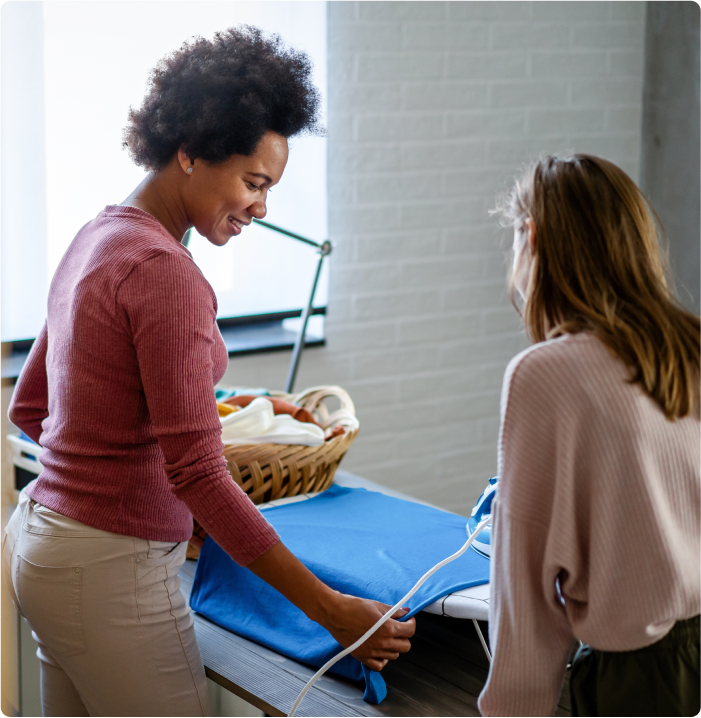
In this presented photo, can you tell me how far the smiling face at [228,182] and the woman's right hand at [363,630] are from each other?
50 cm

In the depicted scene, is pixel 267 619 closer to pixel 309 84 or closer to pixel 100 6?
pixel 309 84

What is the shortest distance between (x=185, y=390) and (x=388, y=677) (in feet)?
1.51

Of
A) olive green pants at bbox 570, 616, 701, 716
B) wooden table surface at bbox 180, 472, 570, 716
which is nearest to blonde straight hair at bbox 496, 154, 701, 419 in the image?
olive green pants at bbox 570, 616, 701, 716

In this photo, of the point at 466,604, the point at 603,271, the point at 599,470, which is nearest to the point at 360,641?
the point at 466,604

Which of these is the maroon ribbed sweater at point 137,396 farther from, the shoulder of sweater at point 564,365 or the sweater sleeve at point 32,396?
the shoulder of sweater at point 564,365

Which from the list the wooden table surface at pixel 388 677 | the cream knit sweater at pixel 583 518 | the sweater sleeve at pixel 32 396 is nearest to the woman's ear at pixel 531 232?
the cream knit sweater at pixel 583 518

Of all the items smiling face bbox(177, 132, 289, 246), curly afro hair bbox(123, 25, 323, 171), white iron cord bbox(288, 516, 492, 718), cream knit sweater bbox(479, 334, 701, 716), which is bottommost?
white iron cord bbox(288, 516, 492, 718)

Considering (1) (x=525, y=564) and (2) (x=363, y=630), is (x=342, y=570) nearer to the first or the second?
(2) (x=363, y=630)

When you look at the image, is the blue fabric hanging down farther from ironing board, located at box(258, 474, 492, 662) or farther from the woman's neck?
the woman's neck

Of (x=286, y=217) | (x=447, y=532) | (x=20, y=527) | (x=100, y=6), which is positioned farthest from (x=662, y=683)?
(x=100, y=6)

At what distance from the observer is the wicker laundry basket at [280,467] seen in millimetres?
1435

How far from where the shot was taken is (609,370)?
792 millimetres

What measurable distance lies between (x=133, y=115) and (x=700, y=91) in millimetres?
1984

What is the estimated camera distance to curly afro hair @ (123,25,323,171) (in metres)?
1.05
